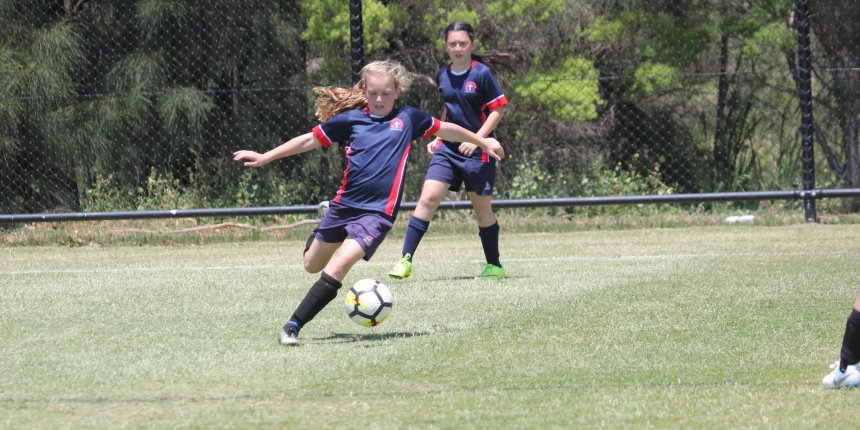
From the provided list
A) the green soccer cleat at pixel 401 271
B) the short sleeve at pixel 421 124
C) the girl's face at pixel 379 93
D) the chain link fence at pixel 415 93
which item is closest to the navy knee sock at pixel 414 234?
the green soccer cleat at pixel 401 271

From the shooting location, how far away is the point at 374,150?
477 centimetres

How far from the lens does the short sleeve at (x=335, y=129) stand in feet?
15.8

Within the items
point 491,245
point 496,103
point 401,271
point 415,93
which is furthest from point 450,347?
point 415,93

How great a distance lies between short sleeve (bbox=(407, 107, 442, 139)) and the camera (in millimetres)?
4895

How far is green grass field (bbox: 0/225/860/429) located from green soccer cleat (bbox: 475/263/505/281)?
15cm

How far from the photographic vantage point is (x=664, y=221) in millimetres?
9922

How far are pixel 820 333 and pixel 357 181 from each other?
217 cm

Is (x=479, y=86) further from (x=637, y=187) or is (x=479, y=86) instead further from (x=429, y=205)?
(x=637, y=187)

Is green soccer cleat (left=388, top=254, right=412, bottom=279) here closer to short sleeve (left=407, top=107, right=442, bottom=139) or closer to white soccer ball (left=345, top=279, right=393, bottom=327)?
short sleeve (left=407, top=107, right=442, bottom=139)

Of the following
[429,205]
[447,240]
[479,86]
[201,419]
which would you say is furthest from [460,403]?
[447,240]

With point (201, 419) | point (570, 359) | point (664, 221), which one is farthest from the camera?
point (664, 221)

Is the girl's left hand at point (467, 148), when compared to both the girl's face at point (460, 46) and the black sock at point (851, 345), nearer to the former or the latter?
the girl's face at point (460, 46)

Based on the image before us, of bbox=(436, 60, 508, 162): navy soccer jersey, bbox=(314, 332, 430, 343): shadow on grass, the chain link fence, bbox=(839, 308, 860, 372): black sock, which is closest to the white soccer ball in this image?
bbox=(314, 332, 430, 343): shadow on grass

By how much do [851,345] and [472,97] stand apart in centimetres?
382
